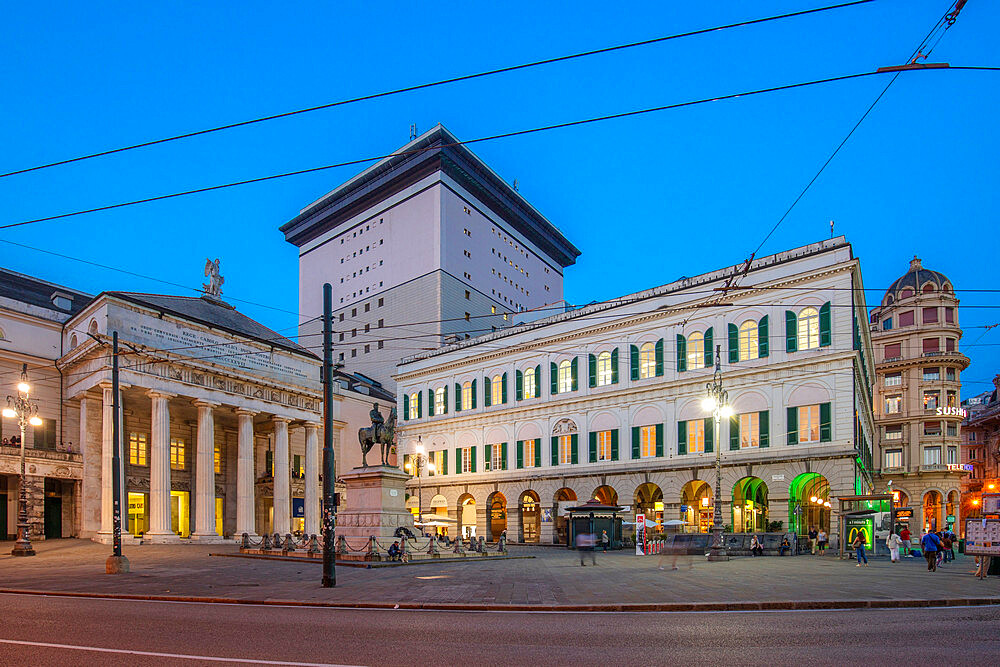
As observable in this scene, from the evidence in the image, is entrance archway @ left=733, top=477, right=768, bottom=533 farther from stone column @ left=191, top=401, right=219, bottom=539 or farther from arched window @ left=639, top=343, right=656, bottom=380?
stone column @ left=191, top=401, right=219, bottom=539

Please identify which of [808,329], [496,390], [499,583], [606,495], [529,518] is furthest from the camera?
[496,390]

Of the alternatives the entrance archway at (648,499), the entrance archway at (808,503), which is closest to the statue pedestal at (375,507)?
the entrance archway at (648,499)

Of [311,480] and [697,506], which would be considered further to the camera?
[311,480]

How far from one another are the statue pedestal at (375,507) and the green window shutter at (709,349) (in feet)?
76.8

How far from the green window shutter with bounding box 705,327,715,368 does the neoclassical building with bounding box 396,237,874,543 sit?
9cm

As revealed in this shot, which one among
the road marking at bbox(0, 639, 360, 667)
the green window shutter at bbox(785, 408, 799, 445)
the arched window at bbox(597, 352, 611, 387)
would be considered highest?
the arched window at bbox(597, 352, 611, 387)

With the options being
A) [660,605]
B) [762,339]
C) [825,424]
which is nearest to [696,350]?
[762,339]

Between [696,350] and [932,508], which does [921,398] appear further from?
[696,350]

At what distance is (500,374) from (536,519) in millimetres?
11461

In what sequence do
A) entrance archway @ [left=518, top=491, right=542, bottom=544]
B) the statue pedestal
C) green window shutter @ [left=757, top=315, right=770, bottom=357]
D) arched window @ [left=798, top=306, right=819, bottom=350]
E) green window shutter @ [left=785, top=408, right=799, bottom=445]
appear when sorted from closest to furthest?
the statue pedestal, arched window @ [left=798, top=306, right=819, bottom=350], green window shutter @ [left=785, top=408, right=799, bottom=445], green window shutter @ [left=757, top=315, right=770, bottom=357], entrance archway @ [left=518, top=491, right=542, bottom=544]

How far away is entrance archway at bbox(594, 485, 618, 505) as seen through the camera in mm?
53625

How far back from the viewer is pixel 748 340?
46.8 meters

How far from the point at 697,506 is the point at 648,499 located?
15.0 feet

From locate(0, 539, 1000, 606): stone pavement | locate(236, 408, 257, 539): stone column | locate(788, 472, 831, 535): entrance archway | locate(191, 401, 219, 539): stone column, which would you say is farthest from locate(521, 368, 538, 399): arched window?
locate(0, 539, 1000, 606): stone pavement
